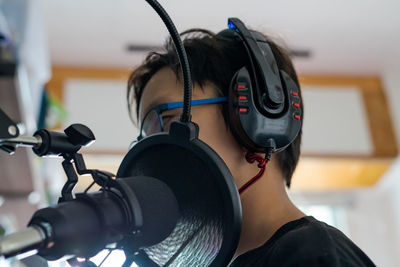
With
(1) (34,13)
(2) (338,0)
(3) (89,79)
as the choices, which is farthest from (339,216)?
(1) (34,13)

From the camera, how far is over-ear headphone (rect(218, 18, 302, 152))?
84 centimetres

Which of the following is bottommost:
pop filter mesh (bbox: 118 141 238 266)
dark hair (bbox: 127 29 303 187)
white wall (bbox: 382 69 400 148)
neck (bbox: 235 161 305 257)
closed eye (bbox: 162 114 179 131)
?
white wall (bbox: 382 69 400 148)

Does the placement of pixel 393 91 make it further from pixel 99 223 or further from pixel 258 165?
pixel 99 223

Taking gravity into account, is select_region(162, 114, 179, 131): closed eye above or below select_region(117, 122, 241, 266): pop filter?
above

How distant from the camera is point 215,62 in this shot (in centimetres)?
100

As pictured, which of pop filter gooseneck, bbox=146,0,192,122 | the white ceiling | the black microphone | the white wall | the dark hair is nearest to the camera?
the black microphone

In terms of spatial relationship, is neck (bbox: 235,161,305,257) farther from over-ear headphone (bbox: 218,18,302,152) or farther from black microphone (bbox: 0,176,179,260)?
black microphone (bbox: 0,176,179,260)

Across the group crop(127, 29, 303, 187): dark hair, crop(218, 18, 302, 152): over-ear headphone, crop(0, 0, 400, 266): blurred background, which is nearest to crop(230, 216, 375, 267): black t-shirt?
crop(218, 18, 302, 152): over-ear headphone

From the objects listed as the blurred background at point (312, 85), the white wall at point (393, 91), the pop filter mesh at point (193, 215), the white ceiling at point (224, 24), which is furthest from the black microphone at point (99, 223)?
the white wall at point (393, 91)

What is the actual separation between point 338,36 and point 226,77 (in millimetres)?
2152

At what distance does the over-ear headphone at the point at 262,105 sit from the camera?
2.76 ft

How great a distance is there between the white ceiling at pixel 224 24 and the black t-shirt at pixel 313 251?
6.22 feet

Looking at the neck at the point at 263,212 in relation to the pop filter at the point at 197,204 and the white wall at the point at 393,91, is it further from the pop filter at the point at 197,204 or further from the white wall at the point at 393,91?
the white wall at the point at 393,91

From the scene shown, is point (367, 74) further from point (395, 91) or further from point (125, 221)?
point (125, 221)
